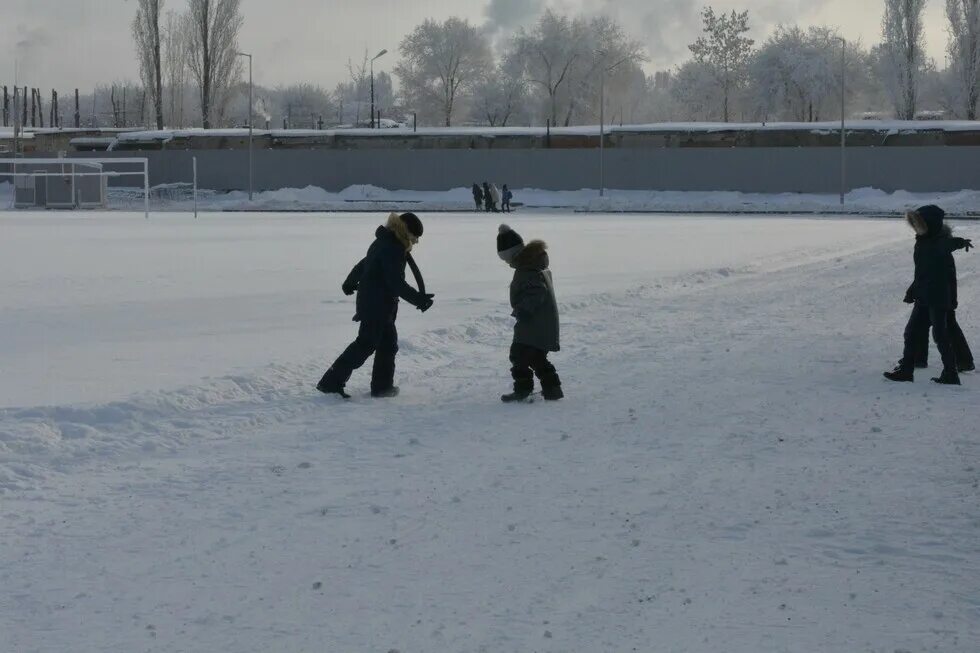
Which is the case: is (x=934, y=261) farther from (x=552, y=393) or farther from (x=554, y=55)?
(x=554, y=55)

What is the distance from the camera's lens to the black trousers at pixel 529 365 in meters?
9.45

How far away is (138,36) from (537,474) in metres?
75.2

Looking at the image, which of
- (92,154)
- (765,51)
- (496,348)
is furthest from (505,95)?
(496,348)

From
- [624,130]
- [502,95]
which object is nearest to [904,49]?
[624,130]

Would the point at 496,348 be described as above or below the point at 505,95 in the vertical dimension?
below

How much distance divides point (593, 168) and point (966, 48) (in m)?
20.4

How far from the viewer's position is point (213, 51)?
75750mm

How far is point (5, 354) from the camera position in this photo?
11430 mm

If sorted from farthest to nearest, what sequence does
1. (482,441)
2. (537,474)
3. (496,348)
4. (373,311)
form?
(496,348), (373,311), (482,441), (537,474)

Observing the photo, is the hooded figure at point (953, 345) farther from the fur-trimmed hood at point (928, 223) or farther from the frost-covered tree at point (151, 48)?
the frost-covered tree at point (151, 48)

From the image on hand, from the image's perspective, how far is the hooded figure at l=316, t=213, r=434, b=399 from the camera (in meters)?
9.46

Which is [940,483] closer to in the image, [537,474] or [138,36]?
[537,474]

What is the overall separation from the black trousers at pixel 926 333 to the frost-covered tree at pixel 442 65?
88.8m

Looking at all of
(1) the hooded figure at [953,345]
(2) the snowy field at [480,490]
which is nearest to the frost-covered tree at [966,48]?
(2) the snowy field at [480,490]
